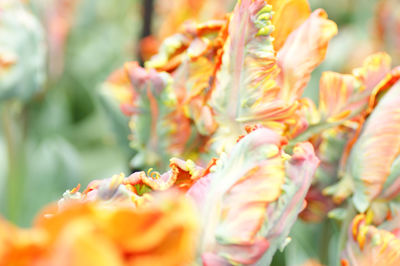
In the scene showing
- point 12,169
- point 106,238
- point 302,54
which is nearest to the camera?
→ point 106,238

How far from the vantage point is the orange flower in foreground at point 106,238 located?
0.16 meters

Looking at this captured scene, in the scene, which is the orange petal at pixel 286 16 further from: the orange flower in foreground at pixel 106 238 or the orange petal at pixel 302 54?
the orange flower in foreground at pixel 106 238

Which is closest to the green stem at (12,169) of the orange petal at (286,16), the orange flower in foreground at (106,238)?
the orange petal at (286,16)

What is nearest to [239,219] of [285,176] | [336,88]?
[285,176]

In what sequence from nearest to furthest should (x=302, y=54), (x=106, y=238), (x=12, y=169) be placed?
(x=106, y=238) → (x=302, y=54) → (x=12, y=169)

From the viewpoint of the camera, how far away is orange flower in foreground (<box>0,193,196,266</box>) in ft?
0.51

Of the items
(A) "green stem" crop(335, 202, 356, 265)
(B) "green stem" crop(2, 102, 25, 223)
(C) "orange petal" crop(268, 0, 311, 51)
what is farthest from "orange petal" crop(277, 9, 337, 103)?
(B) "green stem" crop(2, 102, 25, 223)

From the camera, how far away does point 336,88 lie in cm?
38

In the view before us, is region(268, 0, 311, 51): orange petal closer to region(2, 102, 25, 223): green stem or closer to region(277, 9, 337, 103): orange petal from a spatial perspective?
region(277, 9, 337, 103): orange petal

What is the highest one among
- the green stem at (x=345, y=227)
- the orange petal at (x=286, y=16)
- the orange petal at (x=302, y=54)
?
the orange petal at (x=286, y=16)

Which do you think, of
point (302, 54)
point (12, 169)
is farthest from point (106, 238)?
point (12, 169)

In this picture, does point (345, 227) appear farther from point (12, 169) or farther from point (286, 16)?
point (12, 169)

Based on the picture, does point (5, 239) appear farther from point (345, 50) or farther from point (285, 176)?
point (345, 50)

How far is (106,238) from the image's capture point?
6.3 inches
